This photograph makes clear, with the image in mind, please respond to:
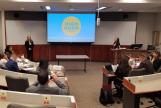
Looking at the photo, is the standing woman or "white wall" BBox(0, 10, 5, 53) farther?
"white wall" BBox(0, 10, 5, 53)

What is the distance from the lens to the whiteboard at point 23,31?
11620mm

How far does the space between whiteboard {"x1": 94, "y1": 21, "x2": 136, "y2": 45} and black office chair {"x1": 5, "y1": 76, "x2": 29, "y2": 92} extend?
8372 millimetres

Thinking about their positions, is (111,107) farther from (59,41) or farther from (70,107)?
(59,41)

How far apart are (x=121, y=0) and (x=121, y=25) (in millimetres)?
4963

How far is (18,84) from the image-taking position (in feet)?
12.9

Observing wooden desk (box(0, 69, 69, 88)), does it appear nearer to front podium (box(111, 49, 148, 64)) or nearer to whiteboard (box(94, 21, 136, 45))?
front podium (box(111, 49, 148, 64))

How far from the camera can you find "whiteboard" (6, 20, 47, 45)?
11620 millimetres

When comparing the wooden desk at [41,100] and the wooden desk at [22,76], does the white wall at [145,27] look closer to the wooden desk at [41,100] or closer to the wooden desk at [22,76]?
the wooden desk at [22,76]

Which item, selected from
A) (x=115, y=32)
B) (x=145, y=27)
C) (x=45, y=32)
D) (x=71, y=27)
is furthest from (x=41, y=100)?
(x=145, y=27)

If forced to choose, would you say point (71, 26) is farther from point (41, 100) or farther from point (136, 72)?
point (41, 100)

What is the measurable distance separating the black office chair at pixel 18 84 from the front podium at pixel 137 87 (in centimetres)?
184

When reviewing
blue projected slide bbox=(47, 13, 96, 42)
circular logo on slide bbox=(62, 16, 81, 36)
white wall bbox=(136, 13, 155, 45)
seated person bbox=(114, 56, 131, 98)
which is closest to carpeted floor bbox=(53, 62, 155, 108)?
seated person bbox=(114, 56, 131, 98)

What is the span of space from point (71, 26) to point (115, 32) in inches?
93.8

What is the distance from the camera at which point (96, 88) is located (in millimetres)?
6906
